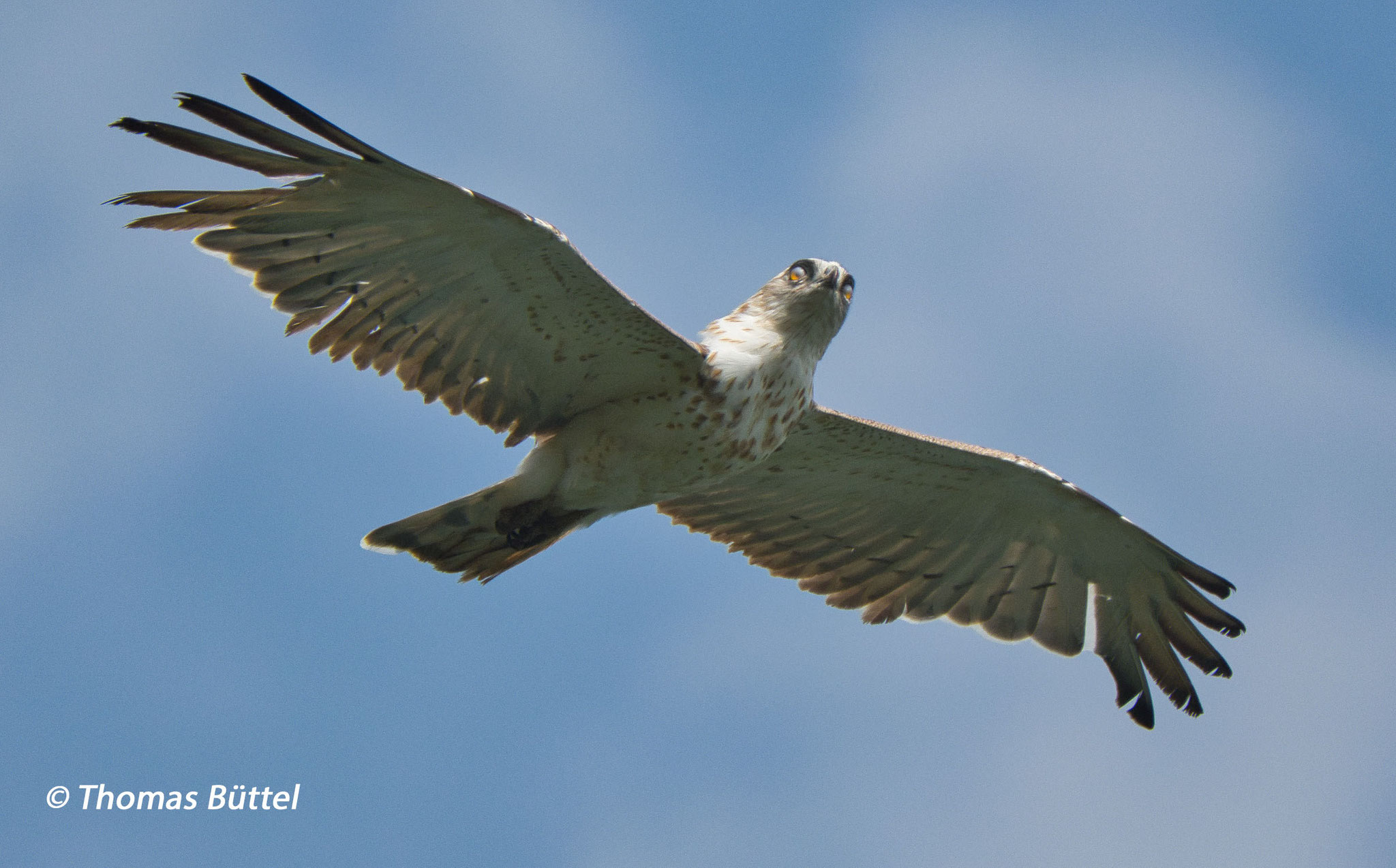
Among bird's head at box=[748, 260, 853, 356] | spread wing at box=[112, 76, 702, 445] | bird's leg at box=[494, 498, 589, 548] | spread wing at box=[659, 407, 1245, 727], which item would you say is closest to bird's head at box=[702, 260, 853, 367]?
bird's head at box=[748, 260, 853, 356]

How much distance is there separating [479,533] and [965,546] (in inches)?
126

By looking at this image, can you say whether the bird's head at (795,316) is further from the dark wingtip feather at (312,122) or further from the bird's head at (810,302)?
the dark wingtip feather at (312,122)

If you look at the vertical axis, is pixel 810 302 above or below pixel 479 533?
above

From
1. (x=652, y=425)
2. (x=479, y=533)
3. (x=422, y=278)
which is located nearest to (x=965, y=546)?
(x=652, y=425)

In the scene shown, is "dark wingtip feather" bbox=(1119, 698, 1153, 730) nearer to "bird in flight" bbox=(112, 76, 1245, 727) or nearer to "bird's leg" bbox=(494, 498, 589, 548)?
"bird in flight" bbox=(112, 76, 1245, 727)

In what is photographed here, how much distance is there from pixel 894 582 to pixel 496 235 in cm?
380

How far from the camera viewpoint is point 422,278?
22.2 ft

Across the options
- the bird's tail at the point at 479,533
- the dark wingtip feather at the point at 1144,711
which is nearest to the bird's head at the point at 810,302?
the bird's tail at the point at 479,533

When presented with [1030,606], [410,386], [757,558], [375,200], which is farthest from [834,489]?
[375,200]

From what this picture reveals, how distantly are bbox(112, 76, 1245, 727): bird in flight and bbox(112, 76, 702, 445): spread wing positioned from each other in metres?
0.01

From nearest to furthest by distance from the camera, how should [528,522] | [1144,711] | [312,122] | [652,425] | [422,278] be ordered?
[312,122] < [422,278] < [652,425] < [528,522] < [1144,711]

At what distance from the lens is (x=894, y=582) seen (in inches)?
349

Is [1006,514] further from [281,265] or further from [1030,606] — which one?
[281,265]

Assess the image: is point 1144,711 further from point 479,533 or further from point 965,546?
point 479,533
